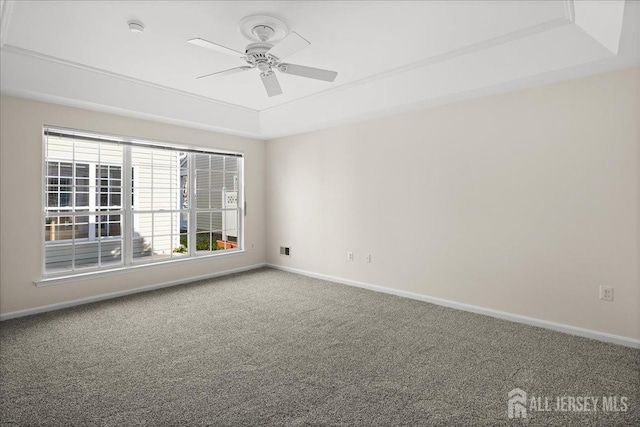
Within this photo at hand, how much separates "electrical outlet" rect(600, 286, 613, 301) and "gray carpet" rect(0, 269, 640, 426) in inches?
16.0

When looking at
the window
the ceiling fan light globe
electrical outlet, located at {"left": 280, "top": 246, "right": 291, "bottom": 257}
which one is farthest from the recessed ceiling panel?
electrical outlet, located at {"left": 280, "top": 246, "right": 291, "bottom": 257}

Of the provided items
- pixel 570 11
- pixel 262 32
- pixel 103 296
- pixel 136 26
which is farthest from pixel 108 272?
pixel 570 11

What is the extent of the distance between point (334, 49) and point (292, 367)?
110 inches

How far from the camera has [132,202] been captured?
4.67 metres

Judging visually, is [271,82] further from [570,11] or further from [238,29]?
[570,11]

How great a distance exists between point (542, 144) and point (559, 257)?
110 centimetres

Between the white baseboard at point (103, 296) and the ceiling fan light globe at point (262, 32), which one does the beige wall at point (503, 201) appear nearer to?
the white baseboard at point (103, 296)

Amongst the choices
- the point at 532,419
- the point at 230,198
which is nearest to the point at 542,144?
the point at 532,419

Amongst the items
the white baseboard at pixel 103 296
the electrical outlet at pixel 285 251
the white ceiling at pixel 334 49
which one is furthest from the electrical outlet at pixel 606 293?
the white baseboard at pixel 103 296

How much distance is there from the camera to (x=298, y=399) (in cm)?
217

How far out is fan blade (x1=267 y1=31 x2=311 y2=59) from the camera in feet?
7.99

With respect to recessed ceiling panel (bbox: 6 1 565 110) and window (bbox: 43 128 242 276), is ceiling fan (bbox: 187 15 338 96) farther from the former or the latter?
window (bbox: 43 128 242 276)

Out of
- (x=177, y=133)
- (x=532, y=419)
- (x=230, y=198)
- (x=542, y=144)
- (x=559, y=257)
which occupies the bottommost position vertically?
(x=532, y=419)

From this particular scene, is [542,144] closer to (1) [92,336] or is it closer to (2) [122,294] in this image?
(1) [92,336]
